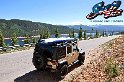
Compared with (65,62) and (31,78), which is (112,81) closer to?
(65,62)

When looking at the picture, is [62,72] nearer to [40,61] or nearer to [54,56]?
[54,56]

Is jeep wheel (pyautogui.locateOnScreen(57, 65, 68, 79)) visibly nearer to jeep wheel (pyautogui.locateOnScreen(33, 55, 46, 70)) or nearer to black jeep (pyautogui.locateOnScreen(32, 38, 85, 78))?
black jeep (pyautogui.locateOnScreen(32, 38, 85, 78))

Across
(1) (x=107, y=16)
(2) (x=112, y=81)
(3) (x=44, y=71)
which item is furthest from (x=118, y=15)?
(2) (x=112, y=81)

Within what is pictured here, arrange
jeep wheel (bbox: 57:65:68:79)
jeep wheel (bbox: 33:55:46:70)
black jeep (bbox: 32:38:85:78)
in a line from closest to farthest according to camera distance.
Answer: black jeep (bbox: 32:38:85:78) → jeep wheel (bbox: 57:65:68:79) → jeep wheel (bbox: 33:55:46:70)

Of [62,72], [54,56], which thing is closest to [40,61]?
[54,56]

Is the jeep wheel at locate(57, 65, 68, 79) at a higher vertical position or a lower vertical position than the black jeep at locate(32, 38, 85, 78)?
lower

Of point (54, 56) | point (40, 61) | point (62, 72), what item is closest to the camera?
point (54, 56)

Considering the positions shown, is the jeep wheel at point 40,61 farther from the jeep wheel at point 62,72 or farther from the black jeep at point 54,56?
the jeep wheel at point 62,72

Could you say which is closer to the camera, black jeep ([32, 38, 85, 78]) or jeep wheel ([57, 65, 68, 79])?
black jeep ([32, 38, 85, 78])

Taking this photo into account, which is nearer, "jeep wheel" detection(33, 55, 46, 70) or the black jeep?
the black jeep

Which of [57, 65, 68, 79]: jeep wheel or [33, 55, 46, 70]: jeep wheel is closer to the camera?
[57, 65, 68, 79]: jeep wheel

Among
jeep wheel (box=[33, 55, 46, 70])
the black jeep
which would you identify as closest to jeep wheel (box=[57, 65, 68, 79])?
the black jeep

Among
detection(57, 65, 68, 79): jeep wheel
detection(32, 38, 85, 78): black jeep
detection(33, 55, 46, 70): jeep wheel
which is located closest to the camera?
detection(32, 38, 85, 78): black jeep

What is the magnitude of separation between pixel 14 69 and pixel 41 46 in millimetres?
3949
